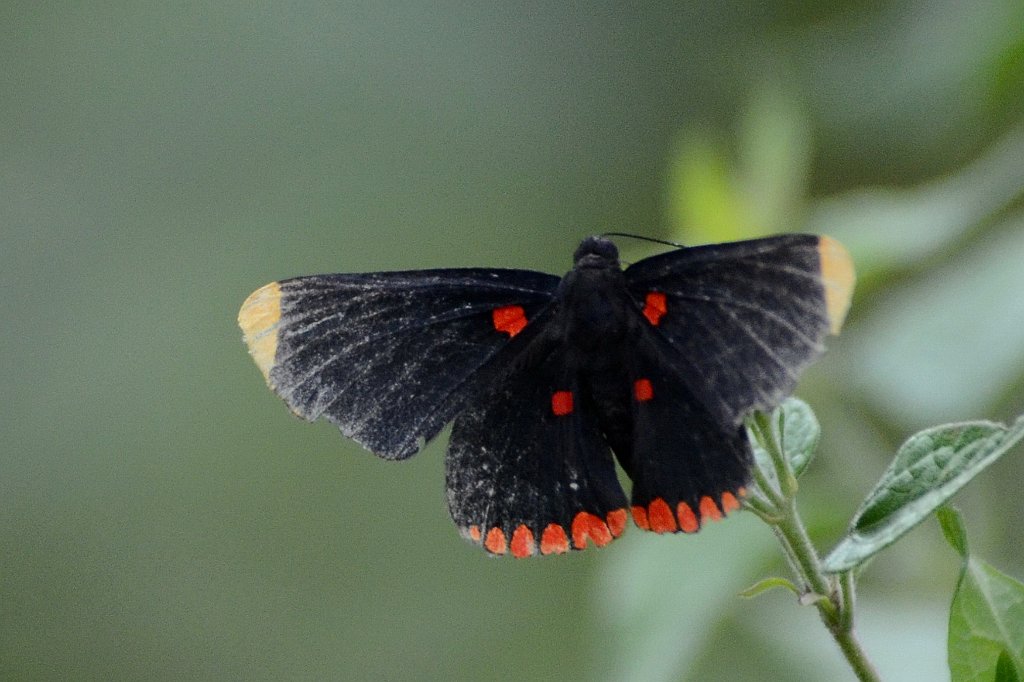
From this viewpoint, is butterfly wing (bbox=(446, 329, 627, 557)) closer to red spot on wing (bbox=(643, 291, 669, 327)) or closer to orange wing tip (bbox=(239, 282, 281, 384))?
red spot on wing (bbox=(643, 291, 669, 327))

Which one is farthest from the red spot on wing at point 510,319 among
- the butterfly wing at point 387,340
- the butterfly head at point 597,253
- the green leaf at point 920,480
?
the green leaf at point 920,480

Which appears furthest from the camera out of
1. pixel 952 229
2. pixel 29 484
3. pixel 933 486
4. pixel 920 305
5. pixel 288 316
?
pixel 29 484

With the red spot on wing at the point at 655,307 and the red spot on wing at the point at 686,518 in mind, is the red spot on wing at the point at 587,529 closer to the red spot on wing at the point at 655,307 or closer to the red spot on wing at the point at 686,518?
the red spot on wing at the point at 686,518

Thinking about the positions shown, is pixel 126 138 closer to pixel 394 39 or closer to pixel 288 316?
pixel 394 39

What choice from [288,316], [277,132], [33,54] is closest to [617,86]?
[277,132]

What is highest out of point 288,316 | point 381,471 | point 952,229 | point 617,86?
point 617,86

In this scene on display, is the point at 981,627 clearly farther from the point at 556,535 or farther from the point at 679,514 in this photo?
the point at 556,535

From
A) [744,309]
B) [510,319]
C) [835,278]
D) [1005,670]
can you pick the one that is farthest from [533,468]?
[1005,670]

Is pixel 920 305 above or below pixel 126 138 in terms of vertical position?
below
